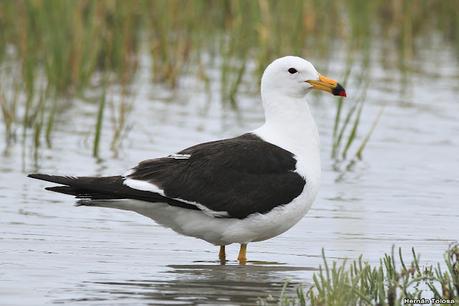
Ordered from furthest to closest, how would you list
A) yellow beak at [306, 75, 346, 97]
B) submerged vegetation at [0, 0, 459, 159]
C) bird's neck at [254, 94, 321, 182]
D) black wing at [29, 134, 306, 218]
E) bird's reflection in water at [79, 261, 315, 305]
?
submerged vegetation at [0, 0, 459, 159]
yellow beak at [306, 75, 346, 97]
bird's neck at [254, 94, 321, 182]
black wing at [29, 134, 306, 218]
bird's reflection in water at [79, 261, 315, 305]

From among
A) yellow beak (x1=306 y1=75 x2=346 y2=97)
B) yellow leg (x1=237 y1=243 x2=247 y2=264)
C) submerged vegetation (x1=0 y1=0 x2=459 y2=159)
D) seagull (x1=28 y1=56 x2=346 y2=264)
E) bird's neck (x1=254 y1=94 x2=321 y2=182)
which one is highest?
submerged vegetation (x1=0 y1=0 x2=459 y2=159)

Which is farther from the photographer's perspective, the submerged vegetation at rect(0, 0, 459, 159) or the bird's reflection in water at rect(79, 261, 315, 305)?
the submerged vegetation at rect(0, 0, 459, 159)

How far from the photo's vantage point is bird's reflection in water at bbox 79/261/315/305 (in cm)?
675

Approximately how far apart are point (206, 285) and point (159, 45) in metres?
8.19

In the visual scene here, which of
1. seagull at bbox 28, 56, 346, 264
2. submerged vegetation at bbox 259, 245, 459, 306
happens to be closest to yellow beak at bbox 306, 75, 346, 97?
seagull at bbox 28, 56, 346, 264

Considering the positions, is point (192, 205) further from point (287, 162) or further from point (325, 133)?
point (325, 133)

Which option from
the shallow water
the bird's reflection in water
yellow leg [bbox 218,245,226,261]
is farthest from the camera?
yellow leg [bbox 218,245,226,261]

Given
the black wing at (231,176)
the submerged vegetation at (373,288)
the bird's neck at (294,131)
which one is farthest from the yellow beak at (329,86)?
the submerged vegetation at (373,288)

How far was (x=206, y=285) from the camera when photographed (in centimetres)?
718

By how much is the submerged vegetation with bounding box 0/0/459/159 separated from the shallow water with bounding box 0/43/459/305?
0.99 ft

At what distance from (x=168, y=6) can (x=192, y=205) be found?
8.24m

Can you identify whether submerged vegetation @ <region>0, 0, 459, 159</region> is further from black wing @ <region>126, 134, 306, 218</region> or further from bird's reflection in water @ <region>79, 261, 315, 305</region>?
bird's reflection in water @ <region>79, 261, 315, 305</region>

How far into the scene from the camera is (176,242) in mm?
8578

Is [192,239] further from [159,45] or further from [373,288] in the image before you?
[159,45]
